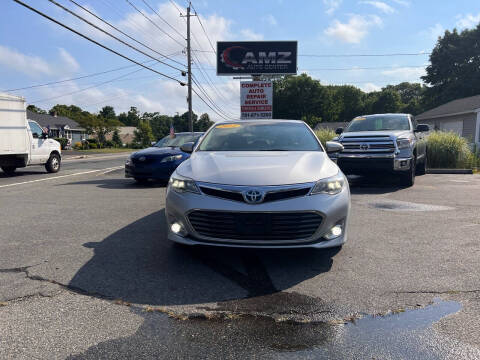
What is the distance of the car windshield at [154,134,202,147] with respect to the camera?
1141 cm

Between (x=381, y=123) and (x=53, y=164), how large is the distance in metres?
12.5

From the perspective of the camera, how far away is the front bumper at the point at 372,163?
931 centimetres

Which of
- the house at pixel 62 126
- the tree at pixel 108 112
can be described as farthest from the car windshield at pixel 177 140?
the tree at pixel 108 112

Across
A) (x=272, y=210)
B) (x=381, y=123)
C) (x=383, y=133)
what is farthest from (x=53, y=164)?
(x=272, y=210)

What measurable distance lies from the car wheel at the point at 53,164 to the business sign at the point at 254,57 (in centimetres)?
1365

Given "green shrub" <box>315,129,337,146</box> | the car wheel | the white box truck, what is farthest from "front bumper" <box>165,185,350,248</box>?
"green shrub" <box>315,129,337,146</box>

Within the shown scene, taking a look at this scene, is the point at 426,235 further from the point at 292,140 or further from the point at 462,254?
the point at 292,140

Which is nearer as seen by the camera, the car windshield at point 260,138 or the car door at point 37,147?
the car windshield at point 260,138

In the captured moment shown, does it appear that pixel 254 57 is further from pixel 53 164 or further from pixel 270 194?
pixel 270 194

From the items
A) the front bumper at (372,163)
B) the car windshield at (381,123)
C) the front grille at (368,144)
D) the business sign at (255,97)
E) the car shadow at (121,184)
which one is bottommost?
the car shadow at (121,184)

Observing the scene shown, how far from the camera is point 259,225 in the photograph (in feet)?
11.4

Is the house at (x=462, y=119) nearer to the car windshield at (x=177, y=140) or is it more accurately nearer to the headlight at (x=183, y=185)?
the car windshield at (x=177, y=140)

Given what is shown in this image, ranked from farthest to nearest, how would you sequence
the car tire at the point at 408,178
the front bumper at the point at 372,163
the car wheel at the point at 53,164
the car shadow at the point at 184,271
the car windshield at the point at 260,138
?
the car wheel at the point at 53,164 → the car tire at the point at 408,178 → the front bumper at the point at 372,163 → the car windshield at the point at 260,138 → the car shadow at the point at 184,271

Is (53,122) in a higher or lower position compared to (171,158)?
higher
